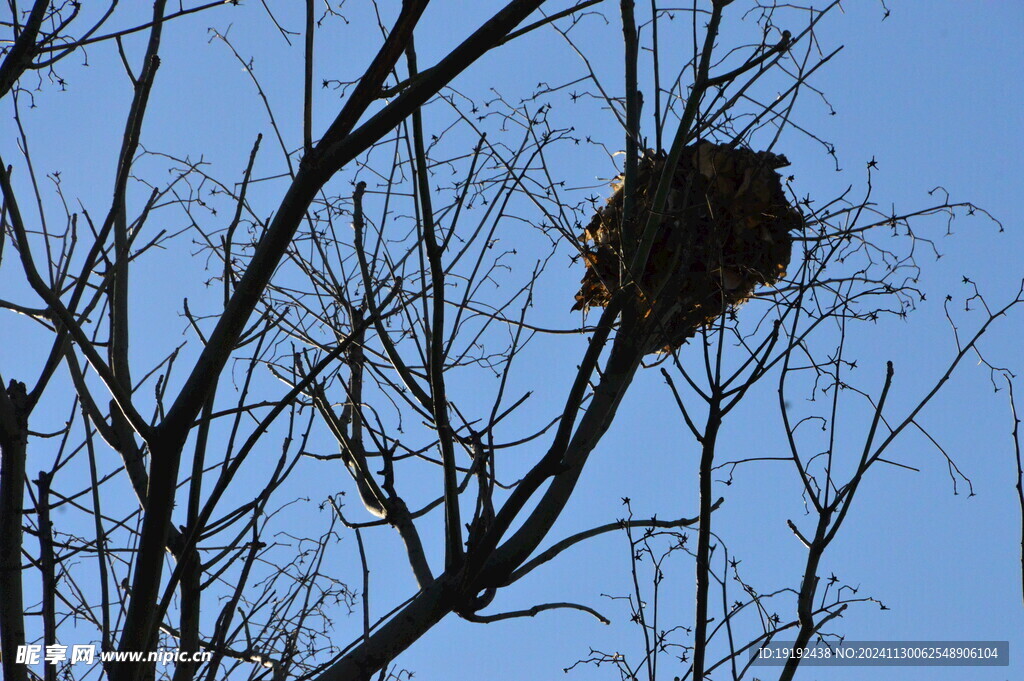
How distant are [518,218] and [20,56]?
4.31 ft

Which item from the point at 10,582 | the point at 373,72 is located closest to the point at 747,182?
the point at 373,72

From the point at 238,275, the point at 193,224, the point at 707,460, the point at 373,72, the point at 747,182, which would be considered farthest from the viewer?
the point at 193,224

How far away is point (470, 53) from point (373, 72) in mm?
189

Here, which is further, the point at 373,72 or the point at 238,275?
the point at 238,275

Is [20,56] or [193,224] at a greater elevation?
[193,224]

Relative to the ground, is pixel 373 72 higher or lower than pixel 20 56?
lower

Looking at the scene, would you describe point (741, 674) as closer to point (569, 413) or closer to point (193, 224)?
point (569, 413)

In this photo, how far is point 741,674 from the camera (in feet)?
6.43

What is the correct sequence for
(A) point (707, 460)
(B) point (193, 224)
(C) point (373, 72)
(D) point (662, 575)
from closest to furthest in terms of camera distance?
(C) point (373, 72) < (A) point (707, 460) < (D) point (662, 575) < (B) point (193, 224)

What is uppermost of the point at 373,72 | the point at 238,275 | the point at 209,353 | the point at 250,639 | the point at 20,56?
the point at 238,275

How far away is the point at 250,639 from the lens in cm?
258

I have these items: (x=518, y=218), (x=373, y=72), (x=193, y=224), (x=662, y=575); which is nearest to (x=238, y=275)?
(x=193, y=224)

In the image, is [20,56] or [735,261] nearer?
[20,56]

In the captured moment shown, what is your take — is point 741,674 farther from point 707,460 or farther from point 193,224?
point 193,224
